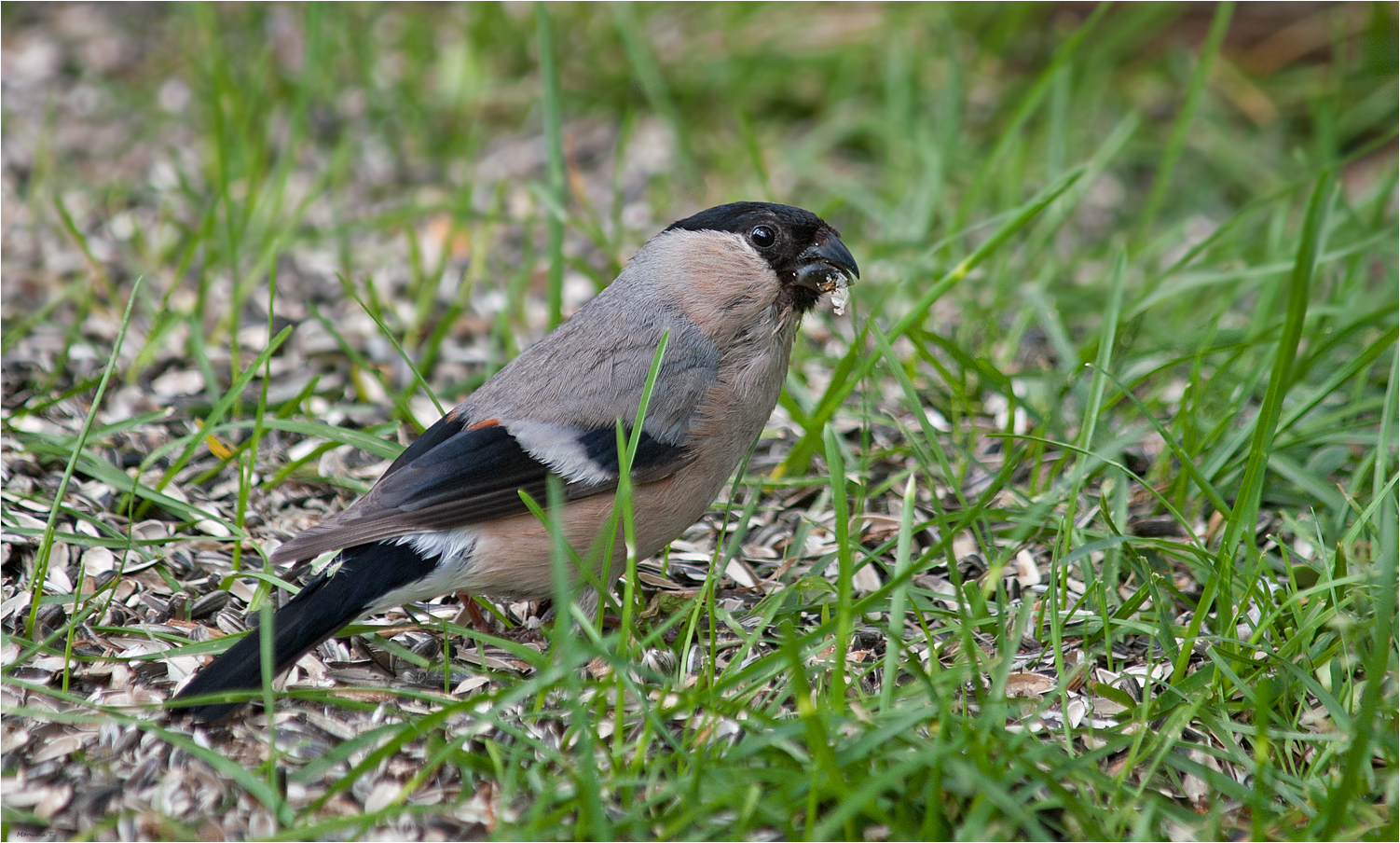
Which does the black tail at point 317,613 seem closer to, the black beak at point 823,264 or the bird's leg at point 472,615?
the bird's leg at point 472,615

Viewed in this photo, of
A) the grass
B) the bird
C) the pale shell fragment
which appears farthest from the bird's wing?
the pale shell fragment

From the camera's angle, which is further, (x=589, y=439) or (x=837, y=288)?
(x=837, y=288)

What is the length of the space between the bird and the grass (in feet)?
0.51

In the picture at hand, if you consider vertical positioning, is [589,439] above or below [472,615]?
above

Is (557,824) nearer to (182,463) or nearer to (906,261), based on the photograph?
(182,463)

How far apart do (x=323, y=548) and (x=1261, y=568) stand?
191 cm

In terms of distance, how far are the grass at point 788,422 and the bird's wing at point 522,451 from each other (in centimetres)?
28

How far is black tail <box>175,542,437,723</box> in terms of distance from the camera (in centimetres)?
218

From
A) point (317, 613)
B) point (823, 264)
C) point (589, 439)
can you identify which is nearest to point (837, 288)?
point (823, 264)

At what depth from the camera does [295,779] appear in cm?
199

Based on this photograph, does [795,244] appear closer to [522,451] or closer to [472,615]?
[522,451]

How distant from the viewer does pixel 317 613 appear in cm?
228

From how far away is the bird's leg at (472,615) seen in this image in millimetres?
2773

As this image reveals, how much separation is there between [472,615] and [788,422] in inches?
50.0
